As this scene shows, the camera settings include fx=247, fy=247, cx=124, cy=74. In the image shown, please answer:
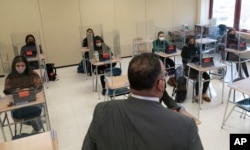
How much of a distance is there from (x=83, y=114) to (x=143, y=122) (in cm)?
322

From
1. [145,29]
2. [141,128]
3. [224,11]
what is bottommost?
[141,128]

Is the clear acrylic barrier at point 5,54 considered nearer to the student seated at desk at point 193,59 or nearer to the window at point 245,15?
the student seated at desk at point 193,59

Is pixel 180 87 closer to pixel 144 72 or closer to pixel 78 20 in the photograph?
pixel 144 72

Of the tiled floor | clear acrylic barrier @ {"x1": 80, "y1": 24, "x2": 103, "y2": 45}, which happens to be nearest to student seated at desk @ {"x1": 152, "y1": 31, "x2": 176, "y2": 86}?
the tiled floor

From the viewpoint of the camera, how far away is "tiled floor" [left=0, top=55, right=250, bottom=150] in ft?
11.1

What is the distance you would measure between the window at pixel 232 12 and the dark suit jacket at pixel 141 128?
22.1 feet

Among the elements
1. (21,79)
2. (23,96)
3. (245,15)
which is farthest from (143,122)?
(245,15)

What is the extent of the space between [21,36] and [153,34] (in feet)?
12.3

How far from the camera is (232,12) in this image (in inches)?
284

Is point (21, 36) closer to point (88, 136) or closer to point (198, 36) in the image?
point (198, 36)

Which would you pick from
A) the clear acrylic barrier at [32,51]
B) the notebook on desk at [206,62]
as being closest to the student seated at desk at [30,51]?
the clear acrylic barrier at [32,51]

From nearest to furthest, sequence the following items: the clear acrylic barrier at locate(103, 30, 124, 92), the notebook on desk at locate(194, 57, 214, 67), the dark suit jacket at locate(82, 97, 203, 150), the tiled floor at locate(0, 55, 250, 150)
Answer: the dark suit jacket at locate(82, 97, 203, 150) → the tiled floor at locate(0, 55, 250, 150) → the clear acrylic barrier at locate(103, 30, 124, 92) → the notebook on desk at locate(194, 57, 214, 67)

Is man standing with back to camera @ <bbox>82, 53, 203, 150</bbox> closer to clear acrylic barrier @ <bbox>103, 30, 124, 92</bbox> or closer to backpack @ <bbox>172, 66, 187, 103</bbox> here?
clear acrylic barrier @ <bbox>103, 30, 124, 92</bbox>

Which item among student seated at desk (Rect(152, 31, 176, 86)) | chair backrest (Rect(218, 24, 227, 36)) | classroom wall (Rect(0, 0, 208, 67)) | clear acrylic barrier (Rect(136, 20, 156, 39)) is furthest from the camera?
clear acrylic barrier (Rect(136, 20, 156, 39))
